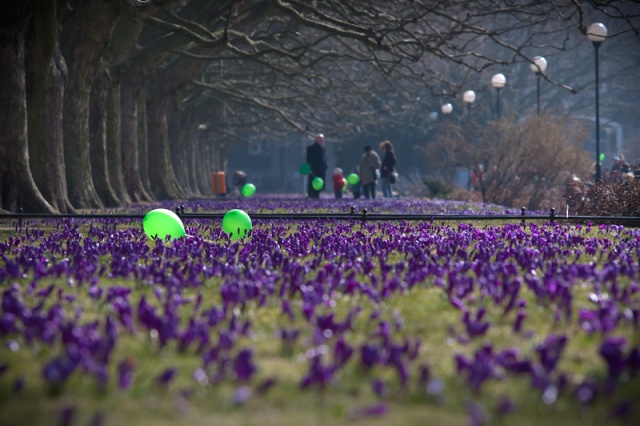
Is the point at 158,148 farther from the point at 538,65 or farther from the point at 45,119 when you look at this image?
the point at 538,65

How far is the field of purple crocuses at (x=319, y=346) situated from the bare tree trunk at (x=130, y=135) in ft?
72.2

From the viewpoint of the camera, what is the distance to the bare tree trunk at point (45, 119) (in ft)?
63.4

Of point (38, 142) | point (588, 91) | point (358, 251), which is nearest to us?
point (358, 251)

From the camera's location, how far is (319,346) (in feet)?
15.4

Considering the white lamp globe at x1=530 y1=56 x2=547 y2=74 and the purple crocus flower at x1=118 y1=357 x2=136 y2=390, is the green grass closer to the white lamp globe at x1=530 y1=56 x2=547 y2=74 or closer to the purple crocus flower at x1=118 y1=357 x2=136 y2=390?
the purple crocus flower at x1=118 y1=357 x2=136 y2=390

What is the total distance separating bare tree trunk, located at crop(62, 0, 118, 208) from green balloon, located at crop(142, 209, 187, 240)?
992cm

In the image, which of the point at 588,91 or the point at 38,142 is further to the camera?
the point at 588,91

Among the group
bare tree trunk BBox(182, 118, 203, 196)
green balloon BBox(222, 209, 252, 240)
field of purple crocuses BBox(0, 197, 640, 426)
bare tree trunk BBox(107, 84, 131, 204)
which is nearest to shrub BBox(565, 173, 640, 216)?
green balloon BBox(222, 209, 252, 240)

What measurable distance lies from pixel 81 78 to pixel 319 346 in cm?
1908

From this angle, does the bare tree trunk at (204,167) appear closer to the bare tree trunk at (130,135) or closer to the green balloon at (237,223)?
the bare tree trunk at (130,135)

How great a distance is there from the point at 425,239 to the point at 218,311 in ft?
20.6

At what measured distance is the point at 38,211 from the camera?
58.4 feet

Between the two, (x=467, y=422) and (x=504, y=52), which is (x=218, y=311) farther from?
(x=504, y=52)

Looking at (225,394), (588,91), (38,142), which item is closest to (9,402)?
(225,394)
